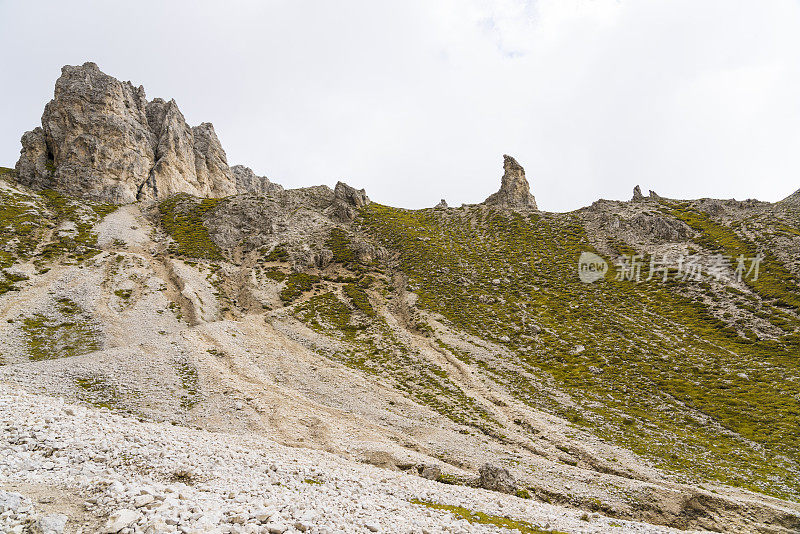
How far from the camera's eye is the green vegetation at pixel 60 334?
4422cm

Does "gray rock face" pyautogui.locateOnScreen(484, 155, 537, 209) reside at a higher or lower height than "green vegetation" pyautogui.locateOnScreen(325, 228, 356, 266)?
higher

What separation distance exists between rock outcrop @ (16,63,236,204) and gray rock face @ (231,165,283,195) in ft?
138

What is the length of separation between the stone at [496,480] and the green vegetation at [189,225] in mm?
75190

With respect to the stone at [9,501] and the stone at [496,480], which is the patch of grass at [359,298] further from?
the stone at [9,501]

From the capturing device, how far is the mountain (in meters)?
30.6

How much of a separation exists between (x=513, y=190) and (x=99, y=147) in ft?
391

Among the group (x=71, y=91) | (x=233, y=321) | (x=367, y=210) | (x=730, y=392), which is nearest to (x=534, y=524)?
(x=730, y=392)

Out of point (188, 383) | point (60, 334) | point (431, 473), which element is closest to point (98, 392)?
point (188, 383)

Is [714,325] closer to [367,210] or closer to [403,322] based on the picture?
[403,322]

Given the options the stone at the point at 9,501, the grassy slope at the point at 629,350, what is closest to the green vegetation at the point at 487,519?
the stone at the point at 9,501

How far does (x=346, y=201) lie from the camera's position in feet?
368

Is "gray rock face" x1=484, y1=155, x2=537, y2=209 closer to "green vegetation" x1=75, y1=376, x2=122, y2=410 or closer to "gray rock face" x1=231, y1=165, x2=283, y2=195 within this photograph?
"green vegetation" x1=75, y1=376, x2=122, y2=410

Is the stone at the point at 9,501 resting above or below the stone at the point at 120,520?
above

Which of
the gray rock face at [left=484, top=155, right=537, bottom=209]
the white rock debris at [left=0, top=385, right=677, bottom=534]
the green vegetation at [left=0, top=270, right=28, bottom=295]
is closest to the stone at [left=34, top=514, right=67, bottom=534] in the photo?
the white rock debris at [left=0, top=385, right=677, bottom=534]
